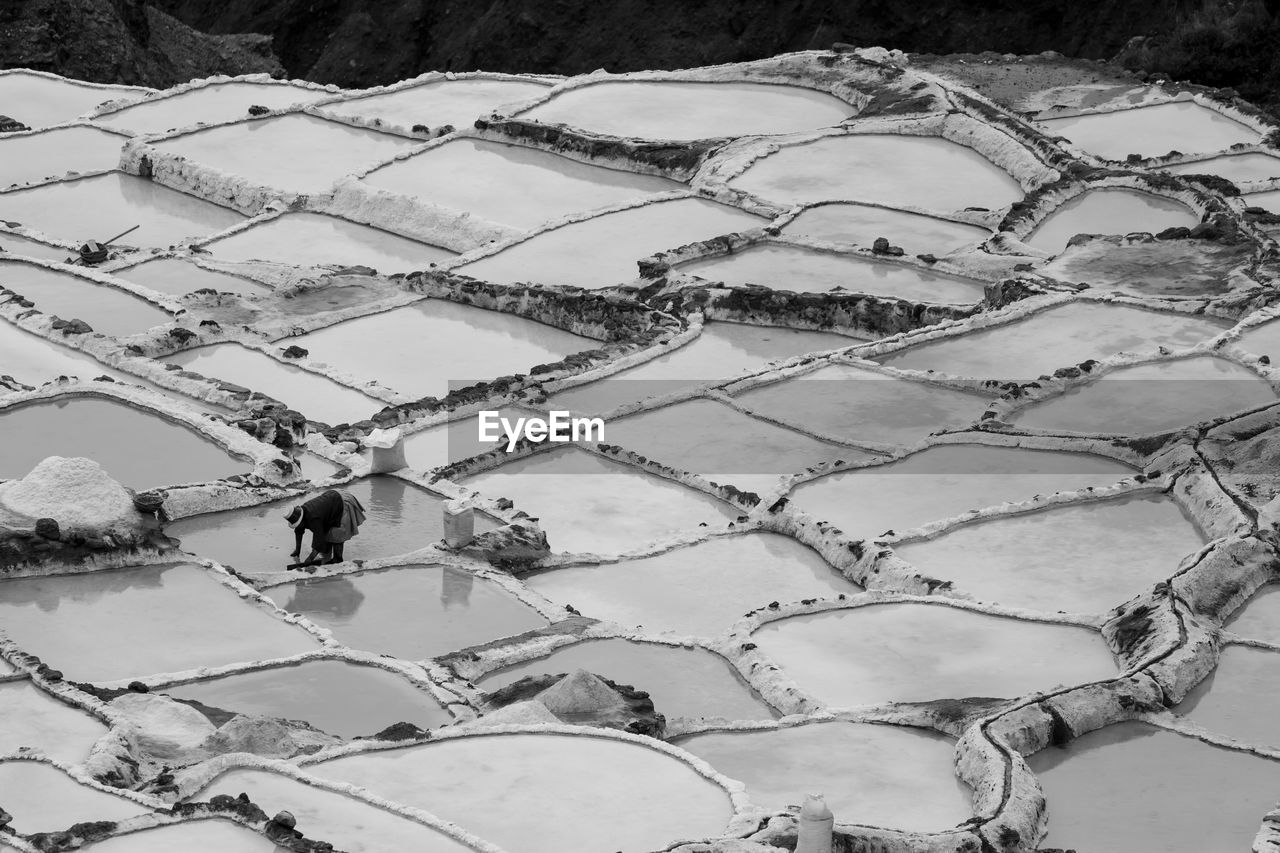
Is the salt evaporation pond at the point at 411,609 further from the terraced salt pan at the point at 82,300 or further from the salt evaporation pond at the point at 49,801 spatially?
the terraced salt pan at the point at 82,300

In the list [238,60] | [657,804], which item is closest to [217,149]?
[238,60]

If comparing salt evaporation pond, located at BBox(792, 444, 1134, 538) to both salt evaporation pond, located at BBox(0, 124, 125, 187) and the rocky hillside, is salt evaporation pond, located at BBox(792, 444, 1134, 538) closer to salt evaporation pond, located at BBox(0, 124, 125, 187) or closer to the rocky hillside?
salt evaporation pond, located at BBox(0, 124, 125, 187)

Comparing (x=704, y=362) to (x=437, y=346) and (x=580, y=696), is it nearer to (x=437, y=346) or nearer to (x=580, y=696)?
(x=437, y=346)

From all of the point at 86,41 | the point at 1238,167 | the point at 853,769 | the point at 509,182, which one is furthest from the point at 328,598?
the point at 86,41

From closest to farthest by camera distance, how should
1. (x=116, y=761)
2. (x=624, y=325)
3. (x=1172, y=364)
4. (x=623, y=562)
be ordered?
1. (x=116, y=761)
2. (x=623, y=562)
3. (x=1172, y=364)
4. (x=624, y=325)

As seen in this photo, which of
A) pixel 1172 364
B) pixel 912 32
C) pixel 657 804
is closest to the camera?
pixel 657 804

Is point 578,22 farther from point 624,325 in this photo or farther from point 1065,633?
point 1065,633

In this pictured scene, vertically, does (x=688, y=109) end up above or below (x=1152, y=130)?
below

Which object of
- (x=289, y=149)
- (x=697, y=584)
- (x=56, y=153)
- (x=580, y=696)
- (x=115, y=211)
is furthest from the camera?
(x=56, y=153)
